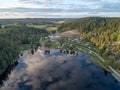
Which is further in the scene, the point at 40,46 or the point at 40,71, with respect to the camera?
the point at 40,46

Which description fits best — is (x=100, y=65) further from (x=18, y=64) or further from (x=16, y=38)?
(x=16, y=38)

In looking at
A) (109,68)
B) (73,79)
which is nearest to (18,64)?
(73,79)

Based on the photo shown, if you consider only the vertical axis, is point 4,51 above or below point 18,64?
above

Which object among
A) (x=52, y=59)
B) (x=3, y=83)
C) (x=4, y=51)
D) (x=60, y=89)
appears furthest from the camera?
(x=52, y=59)

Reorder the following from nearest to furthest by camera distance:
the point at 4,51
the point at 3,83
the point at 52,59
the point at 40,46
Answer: the point at 3,83, the point at 4,51, the point at 52,59, the point at 40,46

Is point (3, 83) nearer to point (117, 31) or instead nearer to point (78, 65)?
point (78, 65)

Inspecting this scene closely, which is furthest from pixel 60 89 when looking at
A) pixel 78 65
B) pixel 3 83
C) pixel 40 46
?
pixel 40 46
